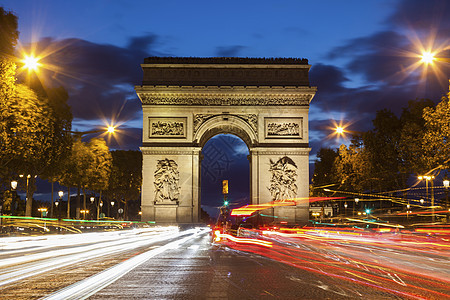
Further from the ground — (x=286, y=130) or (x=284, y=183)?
(x=286, y=130)

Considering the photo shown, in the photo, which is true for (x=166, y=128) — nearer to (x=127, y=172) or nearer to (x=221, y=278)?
(x=127, y=172)

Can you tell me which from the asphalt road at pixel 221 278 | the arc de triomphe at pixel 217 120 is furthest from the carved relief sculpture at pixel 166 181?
the asphalt road at pixel 221 278

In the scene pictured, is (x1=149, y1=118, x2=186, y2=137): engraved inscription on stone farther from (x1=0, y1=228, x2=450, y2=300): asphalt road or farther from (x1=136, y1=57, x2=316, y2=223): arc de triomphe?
(x1=0, y1=228, x2=450, y2=300): asphalt road

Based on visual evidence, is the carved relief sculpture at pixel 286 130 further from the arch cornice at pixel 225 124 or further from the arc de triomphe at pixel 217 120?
the arch cornice at pixel 225 124

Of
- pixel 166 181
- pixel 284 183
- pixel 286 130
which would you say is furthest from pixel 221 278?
pixel 286 130

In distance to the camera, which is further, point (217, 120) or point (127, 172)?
point (127, 172)
